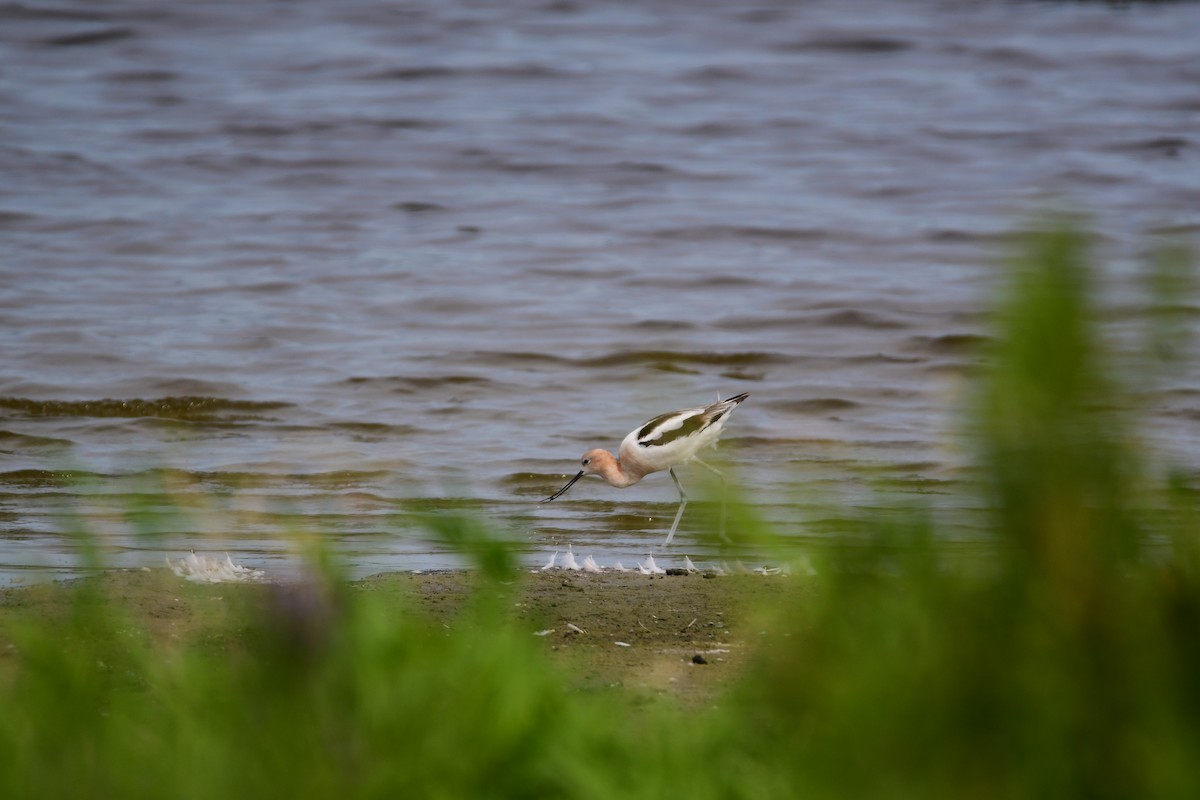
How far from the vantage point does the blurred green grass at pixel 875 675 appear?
67.9 inches

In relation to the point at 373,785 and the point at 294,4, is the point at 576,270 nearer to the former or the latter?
the point at 373,785

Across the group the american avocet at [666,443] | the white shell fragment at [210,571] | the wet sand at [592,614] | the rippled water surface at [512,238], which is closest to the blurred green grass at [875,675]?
the rippled water surface at [512,238]

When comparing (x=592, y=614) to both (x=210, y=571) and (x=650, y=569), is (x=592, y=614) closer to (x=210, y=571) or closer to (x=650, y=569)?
(x=650, y=569)

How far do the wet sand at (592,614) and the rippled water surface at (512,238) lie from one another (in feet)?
1.08

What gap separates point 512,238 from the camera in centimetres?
1519

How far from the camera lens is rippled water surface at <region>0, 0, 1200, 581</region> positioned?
8289 mm

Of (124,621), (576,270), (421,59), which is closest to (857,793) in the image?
(124,621)

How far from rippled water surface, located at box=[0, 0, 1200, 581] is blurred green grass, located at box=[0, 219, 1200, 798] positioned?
0.40 feet

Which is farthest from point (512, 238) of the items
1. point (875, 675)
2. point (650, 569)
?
point (875, 675)

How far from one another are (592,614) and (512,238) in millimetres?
10714

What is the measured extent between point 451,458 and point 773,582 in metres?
4.49

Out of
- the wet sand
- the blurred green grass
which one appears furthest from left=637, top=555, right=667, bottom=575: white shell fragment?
the blurred green grass

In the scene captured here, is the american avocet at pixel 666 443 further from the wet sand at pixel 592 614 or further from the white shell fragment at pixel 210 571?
the white shell fragment at pixel 210 571

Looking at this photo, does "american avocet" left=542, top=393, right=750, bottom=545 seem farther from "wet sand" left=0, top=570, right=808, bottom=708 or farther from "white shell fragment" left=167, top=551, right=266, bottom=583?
"white shell fragment" left=167, top=551, right=266, bottom=583
